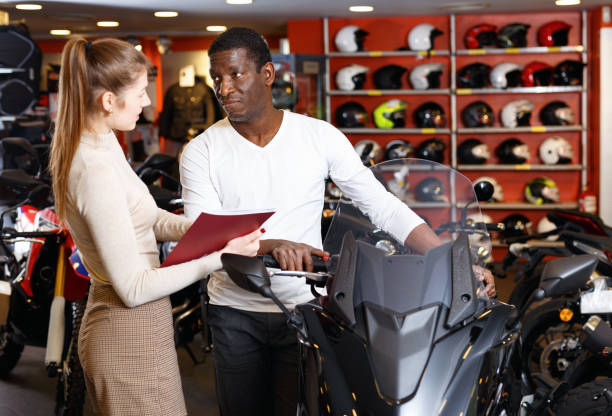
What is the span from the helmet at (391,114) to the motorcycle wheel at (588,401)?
5327 millimetres

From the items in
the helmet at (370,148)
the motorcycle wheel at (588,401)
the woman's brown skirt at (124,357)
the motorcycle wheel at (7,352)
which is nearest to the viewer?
the woman's brown skirt at (124,357)

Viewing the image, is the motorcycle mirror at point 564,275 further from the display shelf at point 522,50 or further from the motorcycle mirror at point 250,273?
the display shelf at point 522,50

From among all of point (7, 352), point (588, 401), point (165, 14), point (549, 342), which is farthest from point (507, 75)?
point (588, 401)

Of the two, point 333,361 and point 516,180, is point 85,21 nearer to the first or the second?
point 516,180

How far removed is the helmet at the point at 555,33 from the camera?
7238 millimetres

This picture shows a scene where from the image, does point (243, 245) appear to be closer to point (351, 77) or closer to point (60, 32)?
point (351, 77)

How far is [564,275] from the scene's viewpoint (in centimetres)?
155

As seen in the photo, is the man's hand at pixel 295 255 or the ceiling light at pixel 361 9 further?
the ceiling light at pixel 361 9

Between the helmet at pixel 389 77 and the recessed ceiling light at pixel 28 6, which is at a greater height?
the recessed ceiling light at pixel 28 6

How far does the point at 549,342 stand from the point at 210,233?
7.56 ft

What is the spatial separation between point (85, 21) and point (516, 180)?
16.7 feet

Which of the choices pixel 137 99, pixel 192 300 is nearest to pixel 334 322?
pixel 137 99

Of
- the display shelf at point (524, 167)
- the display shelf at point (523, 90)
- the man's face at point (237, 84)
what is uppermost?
the display shelf at point (523, 90)

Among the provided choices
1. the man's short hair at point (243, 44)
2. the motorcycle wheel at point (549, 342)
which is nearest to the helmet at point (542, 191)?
the motorcycle wheel at point (549, 342)
